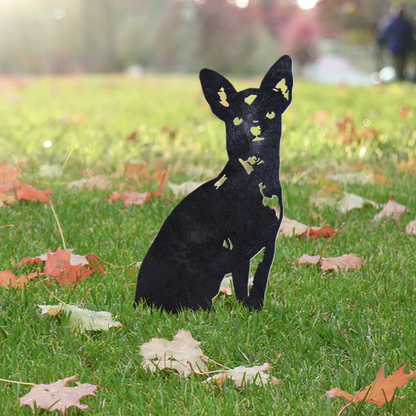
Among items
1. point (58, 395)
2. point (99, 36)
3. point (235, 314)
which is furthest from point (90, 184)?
point (99, 36)

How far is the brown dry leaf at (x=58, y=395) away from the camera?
1.68 metres

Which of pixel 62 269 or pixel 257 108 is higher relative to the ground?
pixel 257 108

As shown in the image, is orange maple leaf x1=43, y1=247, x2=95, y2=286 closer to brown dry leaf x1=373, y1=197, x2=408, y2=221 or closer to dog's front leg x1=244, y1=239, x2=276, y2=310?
dog's front leg x1=244, y1=239, x2=276, y2=310

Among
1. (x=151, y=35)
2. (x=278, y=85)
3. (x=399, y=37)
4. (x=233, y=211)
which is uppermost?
(x=278, y=85)

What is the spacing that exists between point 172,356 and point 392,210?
2.04 m

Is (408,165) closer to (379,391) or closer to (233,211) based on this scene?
(233,211)

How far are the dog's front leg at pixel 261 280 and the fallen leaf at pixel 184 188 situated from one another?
160cm

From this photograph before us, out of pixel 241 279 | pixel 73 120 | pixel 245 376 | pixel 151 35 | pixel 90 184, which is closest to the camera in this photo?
pixel 245 376

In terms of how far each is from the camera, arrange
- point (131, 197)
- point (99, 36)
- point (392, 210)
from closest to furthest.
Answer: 1. point (392, 210)
2. point (131, 197)
3. point (99, 36)

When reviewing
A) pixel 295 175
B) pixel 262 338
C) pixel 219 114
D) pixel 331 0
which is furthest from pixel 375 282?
pixel 331 0

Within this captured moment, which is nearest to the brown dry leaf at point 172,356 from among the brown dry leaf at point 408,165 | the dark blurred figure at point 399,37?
the brown dry leaf at point 408,165

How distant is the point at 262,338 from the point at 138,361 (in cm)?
46

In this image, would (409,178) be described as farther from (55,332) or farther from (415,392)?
(55,332)

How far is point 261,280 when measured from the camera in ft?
7.11
